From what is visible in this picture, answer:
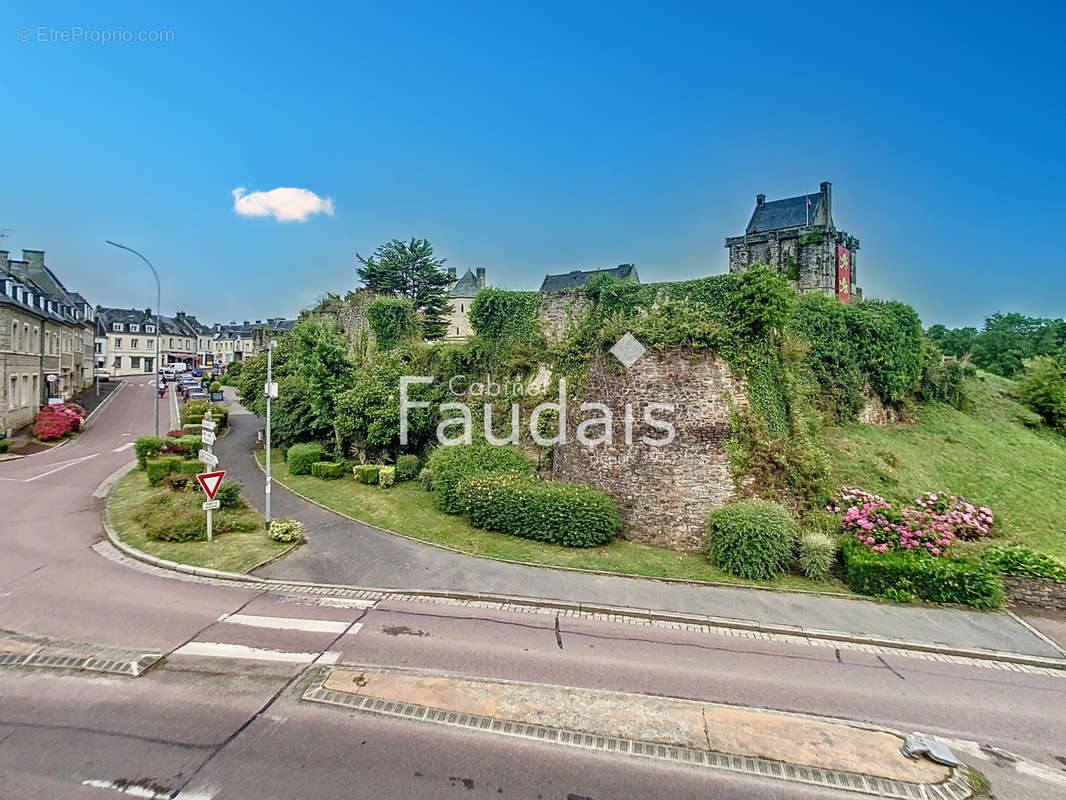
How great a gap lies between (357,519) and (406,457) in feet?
16.2

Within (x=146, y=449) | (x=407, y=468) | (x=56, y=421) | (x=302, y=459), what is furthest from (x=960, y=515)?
(x=56, y=421)

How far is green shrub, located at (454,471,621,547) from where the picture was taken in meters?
14.3

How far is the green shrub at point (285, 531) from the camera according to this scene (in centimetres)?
1373

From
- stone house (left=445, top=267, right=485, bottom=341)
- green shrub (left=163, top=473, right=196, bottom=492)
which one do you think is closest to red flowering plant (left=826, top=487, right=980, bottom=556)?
green shrub (left=163, top=473, right=196, bottom=492)

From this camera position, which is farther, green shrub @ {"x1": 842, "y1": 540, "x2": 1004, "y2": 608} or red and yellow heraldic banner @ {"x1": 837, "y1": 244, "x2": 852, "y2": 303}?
red and yellow heraldic banner @ {"x1": 837, "y1": 244, "x2": 852, "y2": 303}

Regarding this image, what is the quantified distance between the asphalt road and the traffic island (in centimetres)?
24

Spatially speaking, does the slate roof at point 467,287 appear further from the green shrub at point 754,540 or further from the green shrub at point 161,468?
the green shrub at point 754,540

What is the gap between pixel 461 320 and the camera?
142 ft

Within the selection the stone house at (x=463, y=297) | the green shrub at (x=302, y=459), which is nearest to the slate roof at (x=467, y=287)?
the stone house at (x=463, y=297)

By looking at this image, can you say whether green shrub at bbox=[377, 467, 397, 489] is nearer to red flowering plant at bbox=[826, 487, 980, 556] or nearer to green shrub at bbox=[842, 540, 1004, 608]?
red flowering plant at bbox=[826, 487, 980, 556]

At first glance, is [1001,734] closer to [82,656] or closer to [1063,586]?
[1063,586]

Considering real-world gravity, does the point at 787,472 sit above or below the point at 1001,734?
above

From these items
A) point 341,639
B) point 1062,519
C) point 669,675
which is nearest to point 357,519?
point 341,639

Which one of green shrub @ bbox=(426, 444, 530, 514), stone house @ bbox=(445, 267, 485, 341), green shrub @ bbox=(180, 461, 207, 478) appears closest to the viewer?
green shrub @ bbox=(426, 444, 530, 514)
